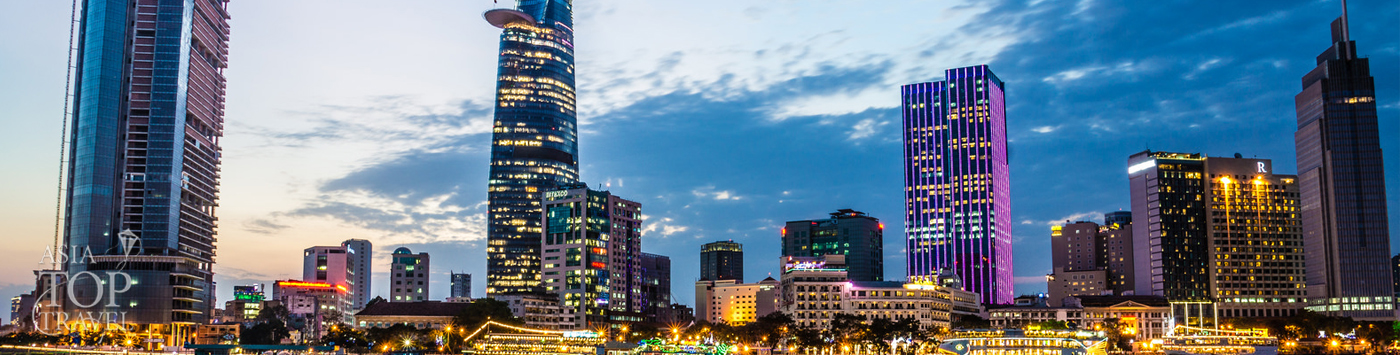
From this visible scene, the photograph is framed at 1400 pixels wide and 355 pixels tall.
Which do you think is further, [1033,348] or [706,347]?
[706,347]

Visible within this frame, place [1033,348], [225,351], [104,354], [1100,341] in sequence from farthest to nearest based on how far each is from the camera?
1. [225,351]
2. [104,354]
3. [1100,341]
4. [1033,348]

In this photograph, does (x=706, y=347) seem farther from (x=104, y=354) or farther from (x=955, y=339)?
(x=104, y=354)

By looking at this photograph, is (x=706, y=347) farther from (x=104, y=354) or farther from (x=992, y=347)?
(x=104, y=354)

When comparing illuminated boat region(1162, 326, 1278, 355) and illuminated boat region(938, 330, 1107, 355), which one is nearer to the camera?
illuminated boat region(938, 330, 1107, 355)

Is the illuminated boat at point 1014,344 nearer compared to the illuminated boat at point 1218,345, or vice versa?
the illuminated boat at point 1014,344

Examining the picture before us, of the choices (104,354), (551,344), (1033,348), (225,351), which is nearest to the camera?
(1033,348)

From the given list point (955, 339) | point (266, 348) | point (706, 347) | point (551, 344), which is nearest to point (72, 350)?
point (266, 348)

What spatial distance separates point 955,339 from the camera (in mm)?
141000

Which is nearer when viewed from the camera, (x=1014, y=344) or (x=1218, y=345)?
(x=1014, y=344)

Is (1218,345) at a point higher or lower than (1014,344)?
lower

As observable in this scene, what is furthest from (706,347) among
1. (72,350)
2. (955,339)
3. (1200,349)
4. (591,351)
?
(72,350)

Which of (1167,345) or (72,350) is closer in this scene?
(72,350)

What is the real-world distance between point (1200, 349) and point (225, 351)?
152 metres

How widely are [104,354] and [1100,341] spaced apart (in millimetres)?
133294
